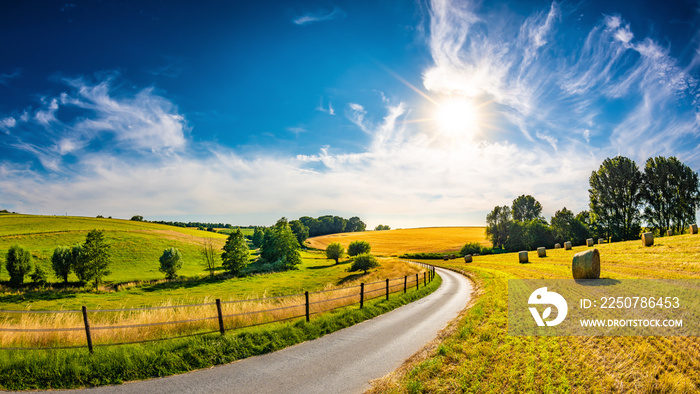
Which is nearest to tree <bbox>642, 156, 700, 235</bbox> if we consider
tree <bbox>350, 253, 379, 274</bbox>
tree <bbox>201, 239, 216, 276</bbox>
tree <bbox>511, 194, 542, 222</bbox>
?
tree <bbox>511, 194, 542, 222</bbox>

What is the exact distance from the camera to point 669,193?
5688cm

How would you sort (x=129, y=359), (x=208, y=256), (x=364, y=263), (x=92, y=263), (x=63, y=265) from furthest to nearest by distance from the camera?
(x=208, y=256), (x=364, y=263), (x=63, y=265), (x=92, y=263), (x=129, y=359)

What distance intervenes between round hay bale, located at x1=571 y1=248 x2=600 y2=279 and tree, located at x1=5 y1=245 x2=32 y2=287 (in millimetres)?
70487

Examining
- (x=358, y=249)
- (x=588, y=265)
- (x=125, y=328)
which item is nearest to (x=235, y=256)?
(x=358, y=249)

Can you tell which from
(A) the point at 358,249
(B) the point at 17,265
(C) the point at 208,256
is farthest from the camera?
(A) the point at 358,249

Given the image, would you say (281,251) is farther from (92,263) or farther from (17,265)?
(17,265)

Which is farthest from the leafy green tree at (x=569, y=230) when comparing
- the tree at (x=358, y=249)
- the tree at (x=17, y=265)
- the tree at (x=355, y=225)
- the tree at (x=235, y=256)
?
the tree at (x=355, y=225)

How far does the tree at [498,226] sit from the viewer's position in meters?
86.2

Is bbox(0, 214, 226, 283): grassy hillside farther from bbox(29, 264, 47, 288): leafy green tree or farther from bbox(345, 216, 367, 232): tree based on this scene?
bbox(345, 216, 367, 232): tree

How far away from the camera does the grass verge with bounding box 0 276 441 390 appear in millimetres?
6699

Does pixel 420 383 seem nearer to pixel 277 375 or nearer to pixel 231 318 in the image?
pixel 277 375

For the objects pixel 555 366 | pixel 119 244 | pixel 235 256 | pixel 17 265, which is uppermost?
pixel 555 366

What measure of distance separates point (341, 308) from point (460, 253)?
2761 inches

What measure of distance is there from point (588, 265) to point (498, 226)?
76.4 meters
